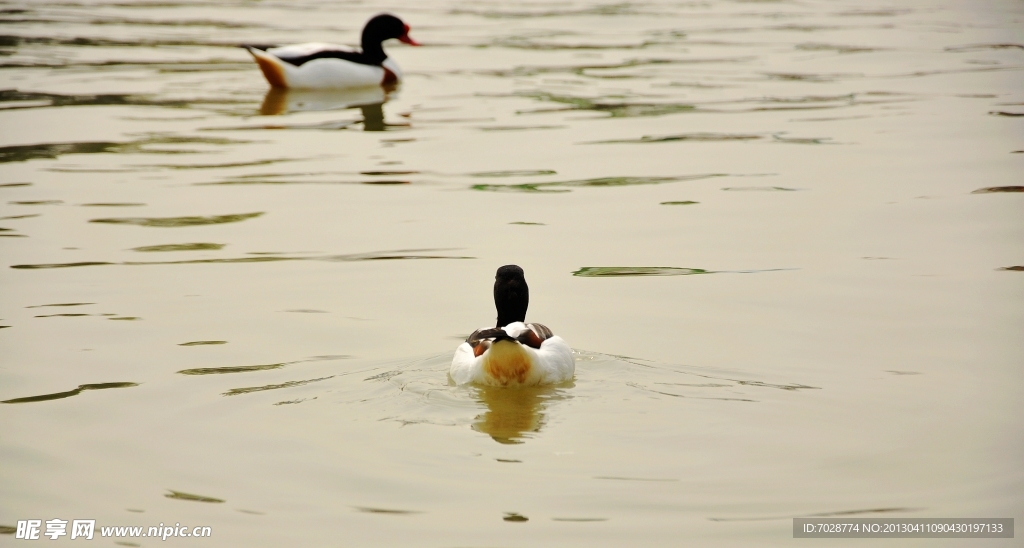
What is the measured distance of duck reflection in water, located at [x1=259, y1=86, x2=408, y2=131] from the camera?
607 inches

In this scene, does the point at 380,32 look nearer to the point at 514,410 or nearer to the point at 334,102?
the point at 334,102

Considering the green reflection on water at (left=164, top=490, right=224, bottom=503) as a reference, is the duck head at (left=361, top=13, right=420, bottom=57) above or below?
above

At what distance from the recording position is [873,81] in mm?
16812

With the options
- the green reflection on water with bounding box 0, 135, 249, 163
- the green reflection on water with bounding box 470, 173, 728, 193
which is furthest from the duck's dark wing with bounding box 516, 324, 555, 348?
the green reflection on water with bounding box 0, 135, 249, 163

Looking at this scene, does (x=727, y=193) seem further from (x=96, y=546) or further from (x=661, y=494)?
(x=96, y=546)

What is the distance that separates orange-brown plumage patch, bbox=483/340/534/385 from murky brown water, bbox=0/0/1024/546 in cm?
13

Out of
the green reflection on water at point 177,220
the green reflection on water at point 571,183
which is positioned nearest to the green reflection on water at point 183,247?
the green reflection on water at point 177,220

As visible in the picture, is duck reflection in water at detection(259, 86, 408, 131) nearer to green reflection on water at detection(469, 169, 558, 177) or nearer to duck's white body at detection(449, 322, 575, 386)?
green reflection on water at detection(469, 169, 558, 177)

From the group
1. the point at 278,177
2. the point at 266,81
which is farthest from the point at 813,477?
the point at 266,81

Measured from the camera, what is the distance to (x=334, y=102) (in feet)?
55.5

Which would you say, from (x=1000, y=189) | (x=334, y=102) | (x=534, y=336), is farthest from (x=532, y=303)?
(x=334, y=102)

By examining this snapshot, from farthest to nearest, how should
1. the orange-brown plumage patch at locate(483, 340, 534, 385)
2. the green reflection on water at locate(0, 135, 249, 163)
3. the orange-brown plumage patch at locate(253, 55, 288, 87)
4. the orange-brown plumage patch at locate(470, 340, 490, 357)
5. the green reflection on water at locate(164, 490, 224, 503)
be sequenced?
the orange-brown plumage patch at locate(253, 55, 288, 87), the green reflection on water at locate(0, 135, 249, 163), the orange-brown plumage patch at locate(470, 340, 490, 357), the orange-brown plumage patch at locate(483, 340, 534, 385), the green reflection on water at locate(164, 490, 224, 503)

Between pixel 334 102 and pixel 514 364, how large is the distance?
11.0 metres

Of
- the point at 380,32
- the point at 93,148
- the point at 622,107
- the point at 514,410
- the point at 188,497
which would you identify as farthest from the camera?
the point at 380,32
